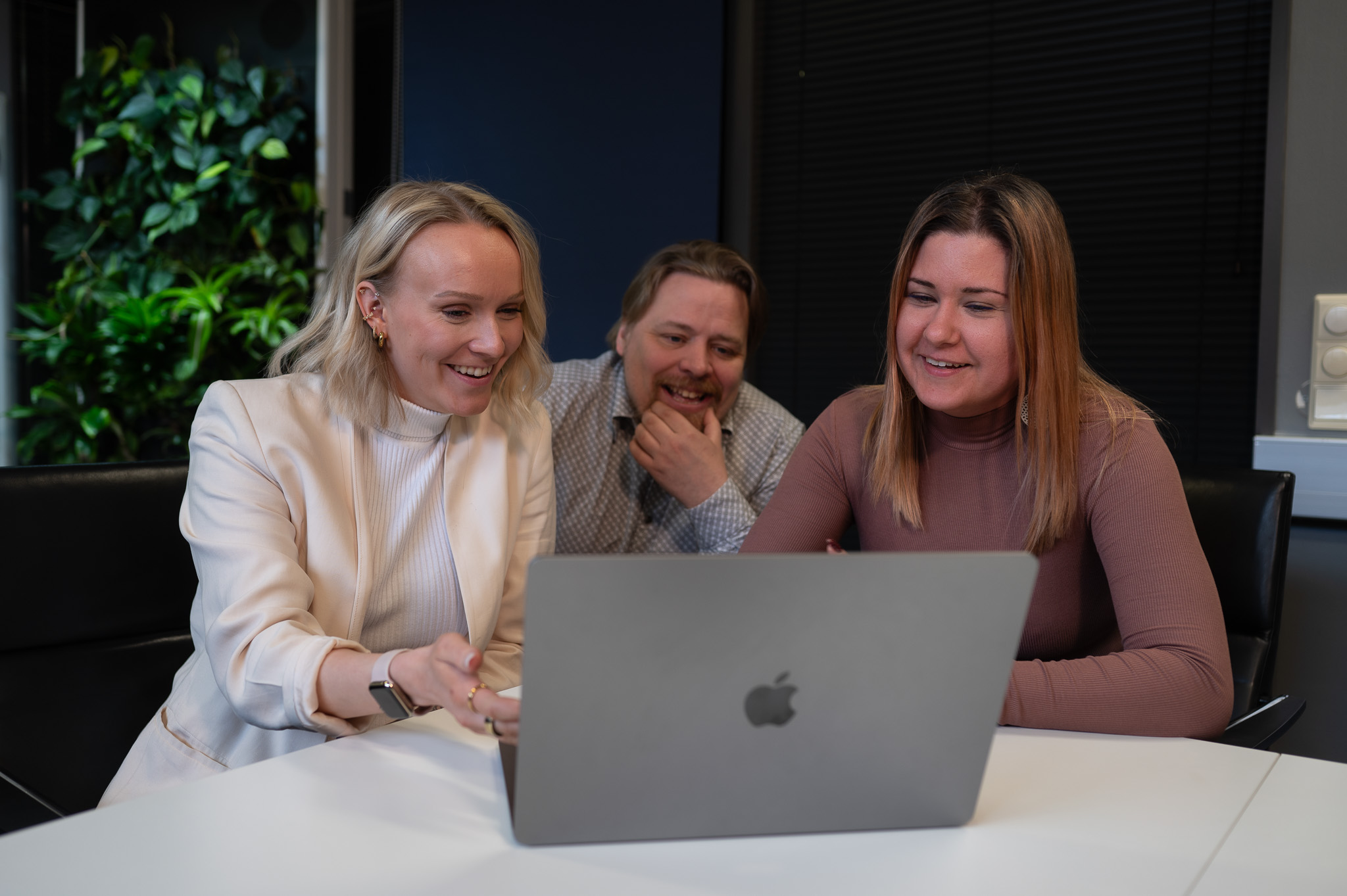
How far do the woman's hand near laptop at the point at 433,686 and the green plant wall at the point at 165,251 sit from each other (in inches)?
109

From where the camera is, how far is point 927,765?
2.90 feet

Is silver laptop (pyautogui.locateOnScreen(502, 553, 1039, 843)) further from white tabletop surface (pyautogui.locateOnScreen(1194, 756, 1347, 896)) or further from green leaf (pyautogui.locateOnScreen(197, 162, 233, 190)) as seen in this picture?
green leaf (pyautogui.locateOnScreen(197, 162, 233, 190))

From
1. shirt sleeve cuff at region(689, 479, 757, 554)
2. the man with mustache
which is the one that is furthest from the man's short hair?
shirt sleeve cuff at region(689, 479, 757, 554)

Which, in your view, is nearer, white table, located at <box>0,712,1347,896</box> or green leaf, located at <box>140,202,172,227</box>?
white table, located at <box>0,712,1347,896</box>

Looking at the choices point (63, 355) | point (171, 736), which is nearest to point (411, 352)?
point (171, 736)

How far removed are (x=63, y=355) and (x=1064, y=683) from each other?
3875 millimetres

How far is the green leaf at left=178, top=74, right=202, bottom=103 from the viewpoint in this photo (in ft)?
12.4

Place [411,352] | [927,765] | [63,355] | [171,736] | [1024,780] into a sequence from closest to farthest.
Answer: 1. [927,765]
2. [1024,780]
3. [171,736]
4. [411,352]
5. [63,355]

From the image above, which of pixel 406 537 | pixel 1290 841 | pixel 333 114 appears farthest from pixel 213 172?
pixel 1290 841

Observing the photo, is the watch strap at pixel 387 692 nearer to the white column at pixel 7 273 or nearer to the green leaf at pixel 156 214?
the green leaf at pixel 156 214

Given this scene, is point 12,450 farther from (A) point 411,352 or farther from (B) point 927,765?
(B) point 927,765

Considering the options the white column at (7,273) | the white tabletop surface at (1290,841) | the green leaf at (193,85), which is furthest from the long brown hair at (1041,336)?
the white column at (7,273)

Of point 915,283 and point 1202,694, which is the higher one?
point 915,283

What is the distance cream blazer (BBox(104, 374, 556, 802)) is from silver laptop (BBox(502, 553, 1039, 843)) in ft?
1.64
